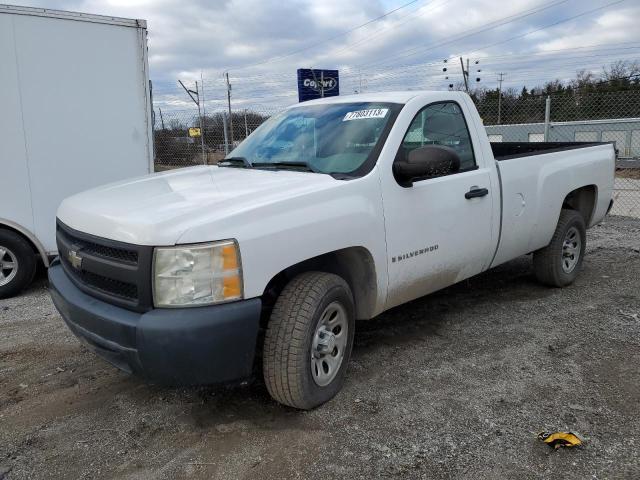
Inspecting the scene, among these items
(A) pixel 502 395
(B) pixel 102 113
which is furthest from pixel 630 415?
(B) pixel 102 113

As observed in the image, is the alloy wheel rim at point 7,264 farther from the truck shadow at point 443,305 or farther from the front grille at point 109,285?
the truck shadow at point 443,305

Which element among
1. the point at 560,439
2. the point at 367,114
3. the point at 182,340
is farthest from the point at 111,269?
the point at 560,439

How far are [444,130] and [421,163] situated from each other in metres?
0.98

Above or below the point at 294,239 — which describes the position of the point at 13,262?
below

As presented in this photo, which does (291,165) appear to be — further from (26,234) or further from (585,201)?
(585,201)

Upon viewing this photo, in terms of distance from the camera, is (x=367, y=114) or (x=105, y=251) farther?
(x=367, y=114)

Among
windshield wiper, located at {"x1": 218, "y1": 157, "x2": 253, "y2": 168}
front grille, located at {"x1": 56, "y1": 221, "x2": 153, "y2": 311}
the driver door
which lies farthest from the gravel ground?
windshield wiper, located at {"x1": 218, "y1": 157, "x2": 253, "y2": 168}

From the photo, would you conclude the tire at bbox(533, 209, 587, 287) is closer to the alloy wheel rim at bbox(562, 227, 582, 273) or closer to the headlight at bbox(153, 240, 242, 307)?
the alloy wheel rim at bbox(562, 227, 582, 273)

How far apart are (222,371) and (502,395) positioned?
1.78 m

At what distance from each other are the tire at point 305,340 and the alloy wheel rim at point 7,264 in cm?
389

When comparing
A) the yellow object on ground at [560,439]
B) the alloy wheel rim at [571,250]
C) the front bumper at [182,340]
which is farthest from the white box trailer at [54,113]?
the yellow object on ground at [560,439]

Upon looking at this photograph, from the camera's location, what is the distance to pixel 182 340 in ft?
8.43

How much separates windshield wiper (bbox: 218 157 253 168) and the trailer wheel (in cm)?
270

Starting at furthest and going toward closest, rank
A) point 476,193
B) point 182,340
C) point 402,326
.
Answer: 1. point 402,326
2. point 476,193
3. point 182,340
